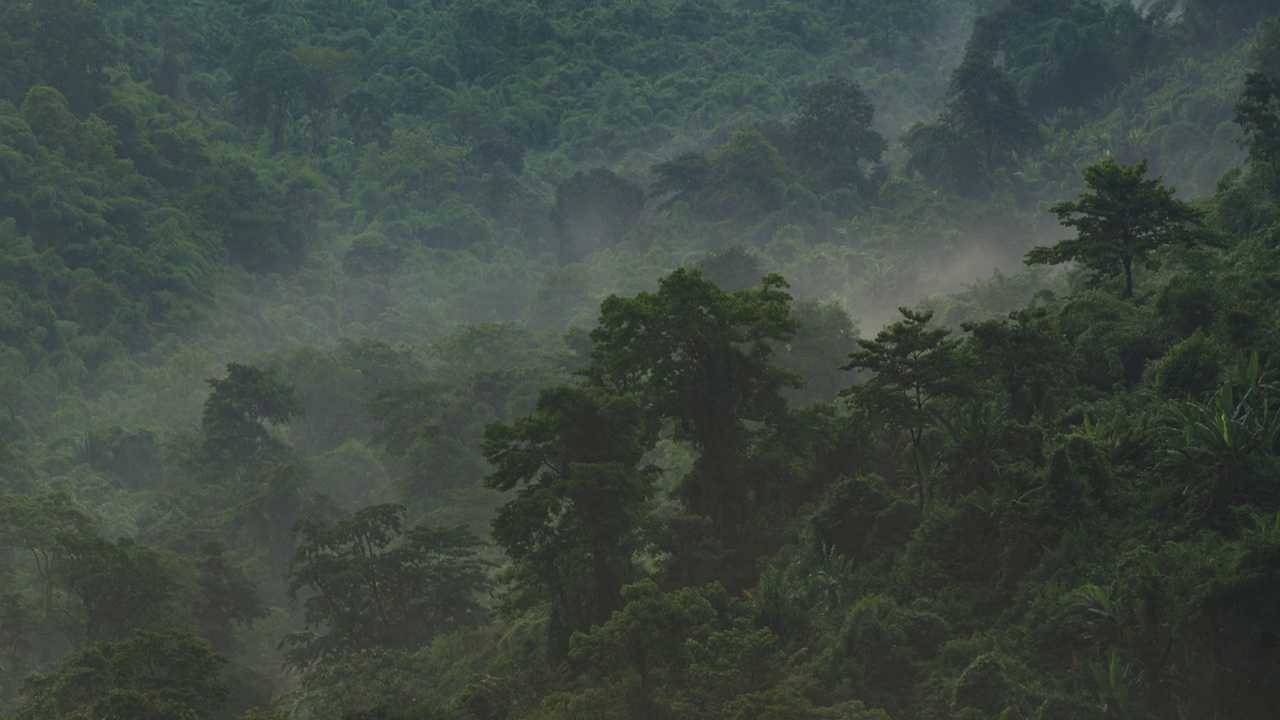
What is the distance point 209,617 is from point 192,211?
61.6 m

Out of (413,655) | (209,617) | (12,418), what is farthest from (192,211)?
(413,655)

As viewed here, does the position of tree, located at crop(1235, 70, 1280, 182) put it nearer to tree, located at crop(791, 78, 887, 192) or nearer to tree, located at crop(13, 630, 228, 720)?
tree, located at crop(13, 630, 228, 720)

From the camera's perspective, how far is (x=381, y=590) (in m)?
43.3

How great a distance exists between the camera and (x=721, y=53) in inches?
5364

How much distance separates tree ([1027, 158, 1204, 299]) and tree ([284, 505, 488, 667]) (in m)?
17.1

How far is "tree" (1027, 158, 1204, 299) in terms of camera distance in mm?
39531

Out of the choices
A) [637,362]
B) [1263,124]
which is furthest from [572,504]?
[1263,124]

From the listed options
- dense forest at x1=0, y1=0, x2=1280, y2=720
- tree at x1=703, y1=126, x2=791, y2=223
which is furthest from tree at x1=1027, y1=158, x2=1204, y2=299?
tree at x1=703, y1=126, x2=791, y2=223

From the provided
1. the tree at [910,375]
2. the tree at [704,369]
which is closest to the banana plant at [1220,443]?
the tree at [910,375]

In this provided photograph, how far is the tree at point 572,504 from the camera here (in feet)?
114

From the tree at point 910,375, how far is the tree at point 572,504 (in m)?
5.19

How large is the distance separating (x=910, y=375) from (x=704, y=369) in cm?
640

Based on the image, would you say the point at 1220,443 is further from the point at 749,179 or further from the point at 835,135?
the point at 835,135

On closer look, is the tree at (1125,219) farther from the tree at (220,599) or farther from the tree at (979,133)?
the tree at (979,133)
